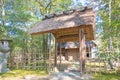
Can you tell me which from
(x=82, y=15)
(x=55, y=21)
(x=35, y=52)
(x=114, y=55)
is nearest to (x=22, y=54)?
(x=35, y=52)

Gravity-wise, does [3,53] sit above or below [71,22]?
below

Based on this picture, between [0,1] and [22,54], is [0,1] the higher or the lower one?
the higher one

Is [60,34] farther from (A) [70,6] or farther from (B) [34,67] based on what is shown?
(A) [70,6]

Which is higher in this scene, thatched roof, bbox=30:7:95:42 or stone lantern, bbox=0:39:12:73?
thatched roof, bbox=30:7:95:42

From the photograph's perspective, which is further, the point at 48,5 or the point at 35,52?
the point at 48,5

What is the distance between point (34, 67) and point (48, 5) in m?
7.98

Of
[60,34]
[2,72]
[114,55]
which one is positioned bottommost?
[2,72]

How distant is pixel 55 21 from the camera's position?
8.73 metres

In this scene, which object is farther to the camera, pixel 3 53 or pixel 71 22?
pixel 3 53

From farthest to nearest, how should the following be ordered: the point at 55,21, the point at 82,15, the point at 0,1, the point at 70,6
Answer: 1. the point at 70,6
2. the point at 0,1
3. the point at 55,21
4. the point at 82,15

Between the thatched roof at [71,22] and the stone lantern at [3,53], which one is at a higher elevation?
the thatched roof at [71,22]

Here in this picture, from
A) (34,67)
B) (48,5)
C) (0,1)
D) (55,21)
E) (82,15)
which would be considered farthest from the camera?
(48,5)

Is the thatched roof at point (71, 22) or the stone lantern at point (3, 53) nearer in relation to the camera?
the thatched roof at point (71, 22)

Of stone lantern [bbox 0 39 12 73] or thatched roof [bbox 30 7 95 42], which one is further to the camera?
stone lantern [bbox 0 39 12 73]
